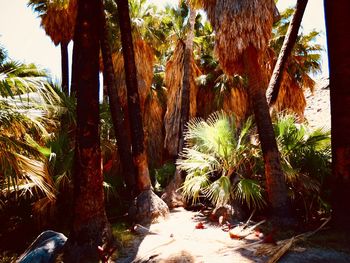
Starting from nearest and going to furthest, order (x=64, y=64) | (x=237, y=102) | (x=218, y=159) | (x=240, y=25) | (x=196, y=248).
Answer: (x=196, y=248), (x=240, y=25), (x=218, y=159), (x=237, y=102), (x=64, y=64)

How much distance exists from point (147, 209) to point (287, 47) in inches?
232

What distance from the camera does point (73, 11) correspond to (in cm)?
1081

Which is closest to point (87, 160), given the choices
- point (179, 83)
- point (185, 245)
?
point (185, 245)

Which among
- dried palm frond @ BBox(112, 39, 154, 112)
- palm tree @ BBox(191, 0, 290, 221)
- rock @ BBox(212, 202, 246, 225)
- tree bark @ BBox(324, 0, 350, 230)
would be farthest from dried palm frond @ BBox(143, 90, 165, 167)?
tree bark @ BBox(324, 0, 350, 230)

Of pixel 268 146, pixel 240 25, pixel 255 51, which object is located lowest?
pixel 268 146

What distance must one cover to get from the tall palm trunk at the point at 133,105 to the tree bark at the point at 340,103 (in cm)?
463

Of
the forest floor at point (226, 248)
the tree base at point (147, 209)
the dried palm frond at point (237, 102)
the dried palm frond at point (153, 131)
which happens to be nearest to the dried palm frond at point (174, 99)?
the dried palm frond at point (237, 102)

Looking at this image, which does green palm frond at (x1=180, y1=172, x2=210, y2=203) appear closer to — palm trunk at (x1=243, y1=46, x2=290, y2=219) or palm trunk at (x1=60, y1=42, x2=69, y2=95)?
palm trunk at (x1=243, y1=46, x2=290, y2=219)

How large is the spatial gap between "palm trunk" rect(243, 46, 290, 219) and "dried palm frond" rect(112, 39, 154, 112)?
23.7ft

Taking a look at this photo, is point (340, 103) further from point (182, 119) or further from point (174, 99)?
point (174, 99)

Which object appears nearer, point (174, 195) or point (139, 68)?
point (174, 195)

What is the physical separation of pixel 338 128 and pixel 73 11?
379 inches

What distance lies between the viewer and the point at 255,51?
24.2 ft

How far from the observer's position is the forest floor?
4.43 m
